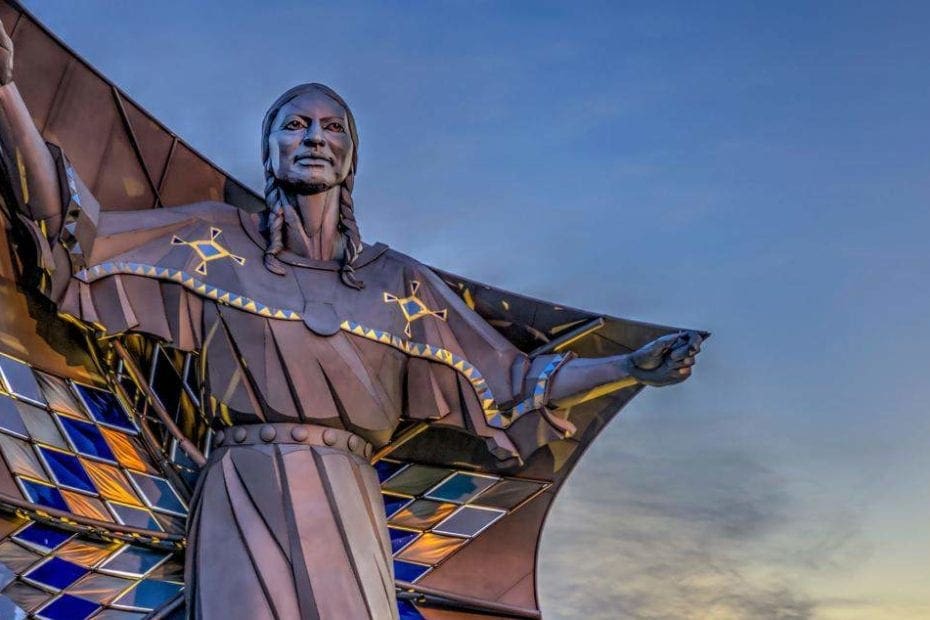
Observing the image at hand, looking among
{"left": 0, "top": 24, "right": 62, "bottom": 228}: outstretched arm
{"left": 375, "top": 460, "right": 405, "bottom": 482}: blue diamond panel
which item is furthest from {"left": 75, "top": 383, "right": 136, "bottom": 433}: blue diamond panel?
{"left": 375, "top": 460, "right": 405, "bottom": 482}: blue diamond panel

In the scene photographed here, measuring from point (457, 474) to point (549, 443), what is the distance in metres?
0.83

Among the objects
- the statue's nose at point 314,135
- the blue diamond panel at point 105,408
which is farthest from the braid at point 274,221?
A: the blue diamond panel at point 105,408

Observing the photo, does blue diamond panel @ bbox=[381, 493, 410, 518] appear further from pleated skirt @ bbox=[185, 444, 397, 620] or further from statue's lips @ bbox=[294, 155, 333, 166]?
statue's lips @ bbox=[294, 155, 333, 166]

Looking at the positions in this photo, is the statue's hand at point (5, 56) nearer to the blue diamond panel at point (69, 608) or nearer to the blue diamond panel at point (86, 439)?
the blue diamond panel at point (86, 439)

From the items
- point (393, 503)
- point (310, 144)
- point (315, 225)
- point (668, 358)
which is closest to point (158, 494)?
point (393, 503)

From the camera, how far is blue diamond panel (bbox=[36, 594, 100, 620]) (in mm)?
10289

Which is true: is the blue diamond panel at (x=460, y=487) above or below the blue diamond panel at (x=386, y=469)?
below

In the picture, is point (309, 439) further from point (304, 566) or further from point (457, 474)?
point (457, 474)

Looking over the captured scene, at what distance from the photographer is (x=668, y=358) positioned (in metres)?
10.1

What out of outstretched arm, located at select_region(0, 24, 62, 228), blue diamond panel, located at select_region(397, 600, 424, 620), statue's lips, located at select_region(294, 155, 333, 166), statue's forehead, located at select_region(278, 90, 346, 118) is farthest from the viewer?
blue diamond panel, located at select_region(397, 600, 424, 620)

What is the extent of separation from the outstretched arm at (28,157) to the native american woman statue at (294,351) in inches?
0.5

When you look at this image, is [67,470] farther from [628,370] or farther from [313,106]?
[628,370]

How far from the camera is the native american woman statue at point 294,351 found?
9234 millimetres

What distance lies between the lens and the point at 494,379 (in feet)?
35.1
